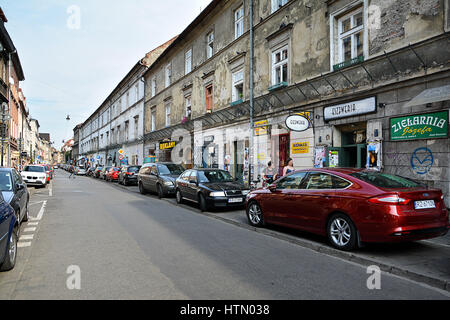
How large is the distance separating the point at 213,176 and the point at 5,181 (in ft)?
21.2

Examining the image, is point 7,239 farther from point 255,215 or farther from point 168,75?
point 168,75

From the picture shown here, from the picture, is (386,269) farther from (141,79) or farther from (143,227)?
(141,79)

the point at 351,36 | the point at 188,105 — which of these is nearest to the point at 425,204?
the point at 351,36

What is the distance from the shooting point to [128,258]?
17.4ft

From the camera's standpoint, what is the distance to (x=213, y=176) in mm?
12133

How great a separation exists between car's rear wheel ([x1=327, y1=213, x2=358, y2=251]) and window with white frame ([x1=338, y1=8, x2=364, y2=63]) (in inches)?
280

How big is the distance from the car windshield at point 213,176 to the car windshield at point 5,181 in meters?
5.82

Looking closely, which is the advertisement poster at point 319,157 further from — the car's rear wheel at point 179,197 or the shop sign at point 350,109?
the car's rear wheel at point 179,197

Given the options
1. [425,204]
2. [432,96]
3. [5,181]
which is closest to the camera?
[425,204]

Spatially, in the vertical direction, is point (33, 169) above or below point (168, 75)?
below

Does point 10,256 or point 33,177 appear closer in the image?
point 10,256

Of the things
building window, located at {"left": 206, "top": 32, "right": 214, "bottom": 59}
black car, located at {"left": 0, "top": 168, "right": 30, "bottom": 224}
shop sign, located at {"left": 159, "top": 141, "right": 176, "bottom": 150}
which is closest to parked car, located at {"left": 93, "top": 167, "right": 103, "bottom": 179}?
shop sign, located at {"left": 159, "top": 141, "right": 176, "bottom": 150}

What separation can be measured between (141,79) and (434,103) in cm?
3056
